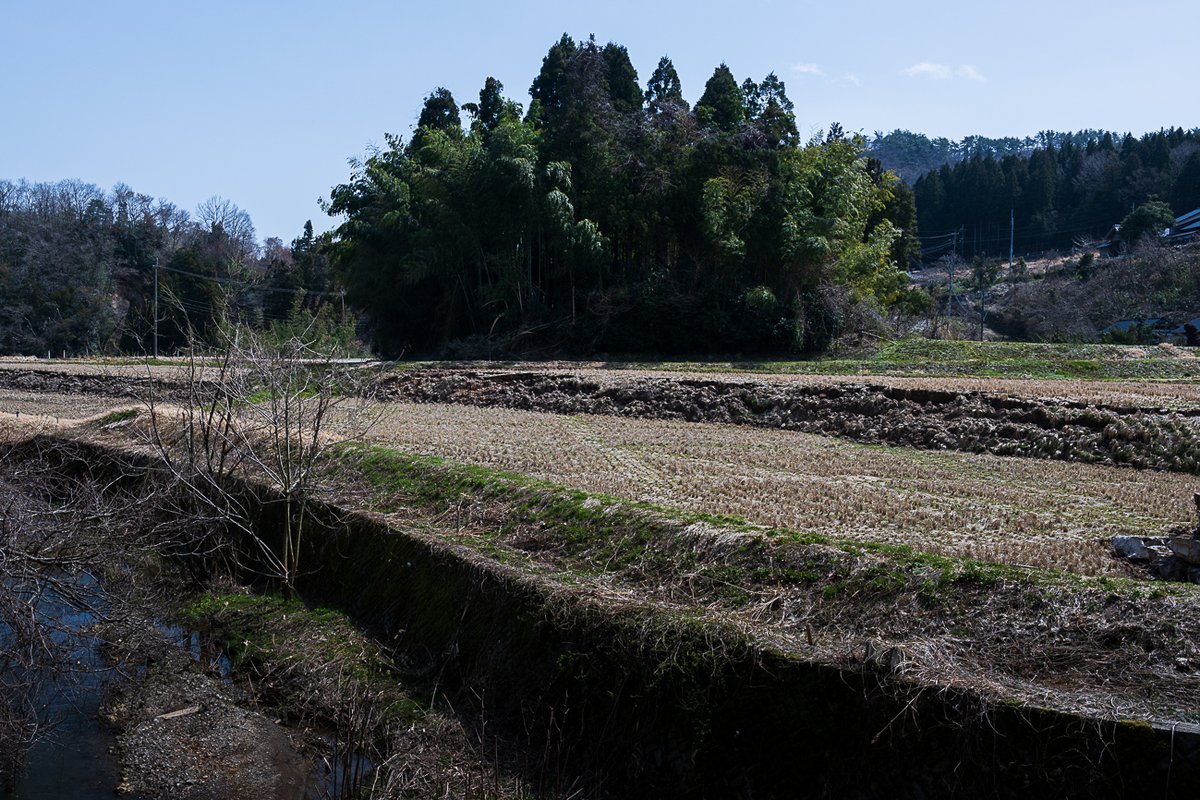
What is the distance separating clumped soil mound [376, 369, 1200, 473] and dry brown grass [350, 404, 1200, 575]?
1.65ft

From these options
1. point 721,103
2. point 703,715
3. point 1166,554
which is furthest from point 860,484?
point 721,103

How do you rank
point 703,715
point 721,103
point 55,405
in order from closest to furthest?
1. point 703,715
2. point 55,405
3. point 721,103

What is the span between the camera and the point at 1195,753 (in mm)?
4328

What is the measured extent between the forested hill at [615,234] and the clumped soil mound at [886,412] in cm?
803

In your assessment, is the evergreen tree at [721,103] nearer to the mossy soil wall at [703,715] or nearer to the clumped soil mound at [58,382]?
the clumped soil mound at [58,382]

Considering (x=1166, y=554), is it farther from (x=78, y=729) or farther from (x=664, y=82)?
(x=664, y=82)

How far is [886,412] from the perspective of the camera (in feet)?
47.4

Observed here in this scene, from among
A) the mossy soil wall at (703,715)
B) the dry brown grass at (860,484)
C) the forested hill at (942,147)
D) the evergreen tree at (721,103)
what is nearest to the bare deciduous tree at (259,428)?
the mossy soil wall at (703,715)

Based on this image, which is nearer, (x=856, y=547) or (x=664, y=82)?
(x=856, y=547)

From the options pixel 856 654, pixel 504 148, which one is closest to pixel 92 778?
pixel 856 654

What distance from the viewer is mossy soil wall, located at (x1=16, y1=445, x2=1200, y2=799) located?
4602 millimetres

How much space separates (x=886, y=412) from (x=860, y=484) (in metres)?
4.83

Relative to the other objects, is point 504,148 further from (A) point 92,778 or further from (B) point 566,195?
(A) point 92,778

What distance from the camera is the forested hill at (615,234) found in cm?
2883
